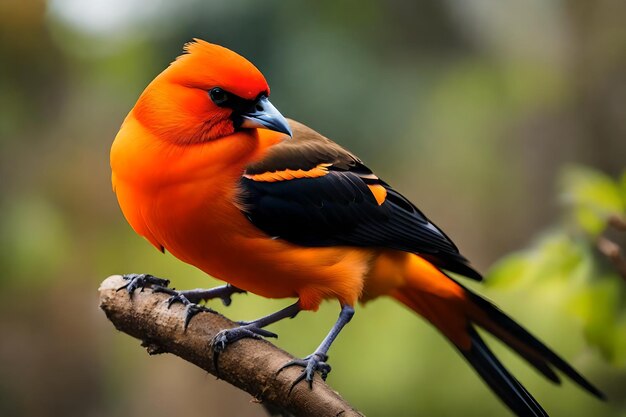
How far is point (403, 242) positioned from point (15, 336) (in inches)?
169

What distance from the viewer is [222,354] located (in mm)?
2668

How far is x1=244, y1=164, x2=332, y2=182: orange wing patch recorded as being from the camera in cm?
293

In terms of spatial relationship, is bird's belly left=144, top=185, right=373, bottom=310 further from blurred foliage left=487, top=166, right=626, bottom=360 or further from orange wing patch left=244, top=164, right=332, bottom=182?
blurred foliage left=487, top=166, right=626, bottom=360

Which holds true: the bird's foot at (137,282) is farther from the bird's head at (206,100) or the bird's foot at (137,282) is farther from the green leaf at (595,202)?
the green leaf at (595,202)

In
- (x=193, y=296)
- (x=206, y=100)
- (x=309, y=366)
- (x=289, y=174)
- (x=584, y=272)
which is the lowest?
(x=193, y=296)

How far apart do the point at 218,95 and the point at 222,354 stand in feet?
2.64

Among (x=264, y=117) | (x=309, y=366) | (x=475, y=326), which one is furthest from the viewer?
(x=475, y=326)

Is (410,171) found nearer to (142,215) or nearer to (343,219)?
(343,219)

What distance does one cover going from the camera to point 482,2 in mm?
6590

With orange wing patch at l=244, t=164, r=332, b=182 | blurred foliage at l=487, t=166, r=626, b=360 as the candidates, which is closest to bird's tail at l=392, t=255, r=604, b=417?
blurred foliage at l=487, t=166, r=626, b=360

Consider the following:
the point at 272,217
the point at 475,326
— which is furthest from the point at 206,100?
the point at 475,326

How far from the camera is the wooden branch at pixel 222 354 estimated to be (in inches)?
101

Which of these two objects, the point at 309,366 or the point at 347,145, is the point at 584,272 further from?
the point at 347,145

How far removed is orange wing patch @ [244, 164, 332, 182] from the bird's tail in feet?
1.72
